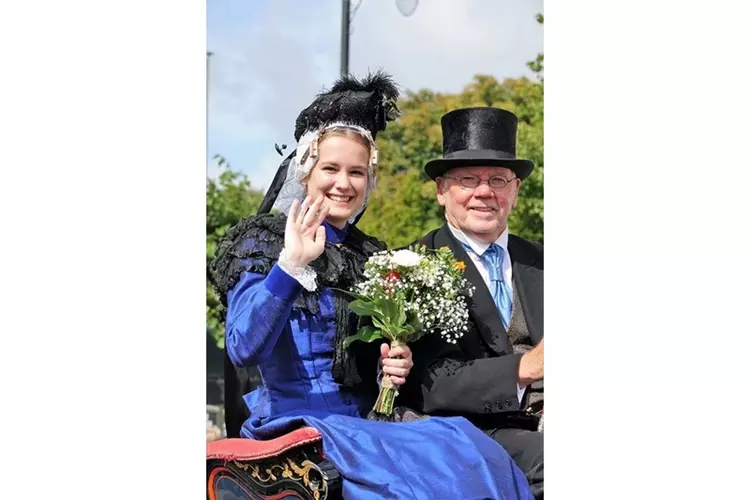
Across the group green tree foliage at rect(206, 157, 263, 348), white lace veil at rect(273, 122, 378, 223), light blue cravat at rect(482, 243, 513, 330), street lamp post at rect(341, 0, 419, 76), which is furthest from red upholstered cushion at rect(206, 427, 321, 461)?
green tree foliage at rect(206, 157, 263, 348)

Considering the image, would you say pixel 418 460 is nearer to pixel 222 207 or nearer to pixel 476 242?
pixel 476 242

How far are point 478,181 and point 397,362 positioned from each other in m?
0.83

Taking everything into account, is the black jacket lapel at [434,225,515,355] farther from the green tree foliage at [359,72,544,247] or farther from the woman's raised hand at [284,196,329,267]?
the green tree foliage at [359,72,544,247]

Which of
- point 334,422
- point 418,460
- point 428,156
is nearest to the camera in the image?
point 418,460

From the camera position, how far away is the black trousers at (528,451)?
3.75 metres

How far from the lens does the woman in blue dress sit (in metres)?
3.49

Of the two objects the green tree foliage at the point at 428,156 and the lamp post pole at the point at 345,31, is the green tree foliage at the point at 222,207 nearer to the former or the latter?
the green tree foliage at the point at 428,156

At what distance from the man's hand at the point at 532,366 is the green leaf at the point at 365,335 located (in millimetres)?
536

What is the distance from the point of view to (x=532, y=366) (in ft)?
12.5

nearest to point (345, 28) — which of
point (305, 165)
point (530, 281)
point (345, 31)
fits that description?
point (345, 31)

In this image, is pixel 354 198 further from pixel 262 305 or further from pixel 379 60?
pixel 379 60

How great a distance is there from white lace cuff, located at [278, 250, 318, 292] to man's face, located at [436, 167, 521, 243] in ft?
2.61
